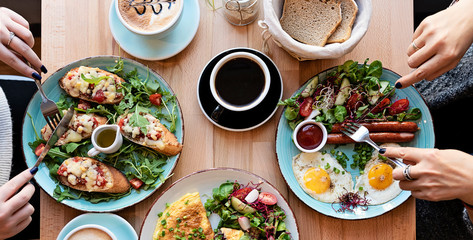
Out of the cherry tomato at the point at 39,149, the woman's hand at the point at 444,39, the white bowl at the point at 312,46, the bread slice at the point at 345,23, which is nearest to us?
the woman's hand at the point at 444,39

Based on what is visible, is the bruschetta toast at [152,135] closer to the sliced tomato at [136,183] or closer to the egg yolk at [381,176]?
the sliced tomato at [136,183]

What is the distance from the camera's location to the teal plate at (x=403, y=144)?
6.53 ft

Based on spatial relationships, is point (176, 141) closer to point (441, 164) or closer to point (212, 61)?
point (212, 61)

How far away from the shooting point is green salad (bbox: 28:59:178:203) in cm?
201

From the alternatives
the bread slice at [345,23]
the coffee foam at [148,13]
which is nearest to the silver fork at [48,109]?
the coffee foam at [148,13]

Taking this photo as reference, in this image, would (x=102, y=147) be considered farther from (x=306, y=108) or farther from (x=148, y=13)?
(x=306, y=108)

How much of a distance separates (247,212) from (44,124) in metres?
1.24

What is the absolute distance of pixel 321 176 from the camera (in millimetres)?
2025

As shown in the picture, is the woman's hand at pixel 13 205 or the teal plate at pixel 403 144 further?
the teal plate at pixel 403 144

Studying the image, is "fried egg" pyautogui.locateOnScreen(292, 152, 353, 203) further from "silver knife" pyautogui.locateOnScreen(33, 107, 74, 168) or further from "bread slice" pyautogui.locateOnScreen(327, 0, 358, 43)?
"silver knife" pyautogui.locateOnScreen(33, 107, 74, 168)

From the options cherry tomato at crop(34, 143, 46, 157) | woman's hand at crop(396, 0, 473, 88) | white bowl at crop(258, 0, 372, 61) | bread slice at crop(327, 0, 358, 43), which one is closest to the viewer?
woman's hand at crop(396, 0, 473, 88)

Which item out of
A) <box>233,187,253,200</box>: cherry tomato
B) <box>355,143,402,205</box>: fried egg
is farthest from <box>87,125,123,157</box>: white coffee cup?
<box>355,143,402,205</box>: fried egg

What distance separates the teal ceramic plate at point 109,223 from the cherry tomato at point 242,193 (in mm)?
589

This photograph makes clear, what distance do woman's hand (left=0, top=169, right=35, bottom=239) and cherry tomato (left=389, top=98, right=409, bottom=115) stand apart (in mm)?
1974
